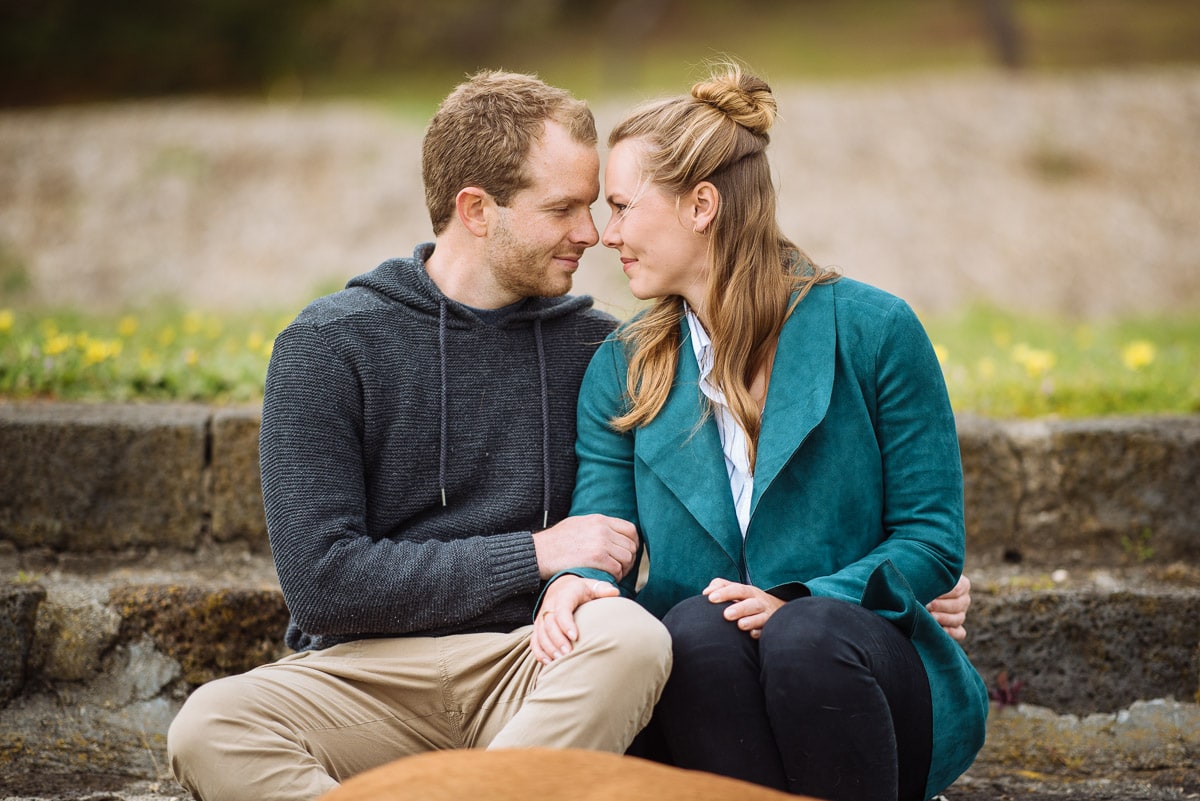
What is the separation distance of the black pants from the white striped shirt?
Answer: 0.94 feet

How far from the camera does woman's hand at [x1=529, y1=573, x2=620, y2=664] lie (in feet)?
7.43

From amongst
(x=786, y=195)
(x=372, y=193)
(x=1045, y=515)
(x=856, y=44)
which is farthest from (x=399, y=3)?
(x=1045, y=515)

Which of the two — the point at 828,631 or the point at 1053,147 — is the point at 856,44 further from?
the point at 828,631

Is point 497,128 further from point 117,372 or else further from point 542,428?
point 117,372

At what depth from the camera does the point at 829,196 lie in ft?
32.8

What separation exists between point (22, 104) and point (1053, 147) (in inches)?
489

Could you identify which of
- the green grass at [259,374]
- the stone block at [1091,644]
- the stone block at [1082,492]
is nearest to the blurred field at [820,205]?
the green grass at [259,374]

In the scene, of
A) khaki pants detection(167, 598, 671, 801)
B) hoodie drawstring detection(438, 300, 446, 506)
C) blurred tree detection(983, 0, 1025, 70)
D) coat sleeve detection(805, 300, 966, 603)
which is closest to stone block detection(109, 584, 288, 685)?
khaki pants detection(167, 598, 671, 801)

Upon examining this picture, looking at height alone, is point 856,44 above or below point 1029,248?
above

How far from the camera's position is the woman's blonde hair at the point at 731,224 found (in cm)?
251

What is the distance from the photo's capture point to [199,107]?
13055mm

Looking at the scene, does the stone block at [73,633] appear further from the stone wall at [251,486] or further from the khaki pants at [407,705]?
the khaki pants at [407,705]

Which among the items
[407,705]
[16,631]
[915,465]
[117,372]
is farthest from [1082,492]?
[117,372]

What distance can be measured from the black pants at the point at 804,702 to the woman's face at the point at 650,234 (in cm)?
71
